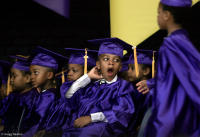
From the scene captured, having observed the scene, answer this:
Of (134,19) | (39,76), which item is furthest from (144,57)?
(39,76)

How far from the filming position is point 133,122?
91.6 inches

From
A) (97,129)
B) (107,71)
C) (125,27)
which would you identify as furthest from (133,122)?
(125,27)

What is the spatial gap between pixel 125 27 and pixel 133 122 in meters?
1.62

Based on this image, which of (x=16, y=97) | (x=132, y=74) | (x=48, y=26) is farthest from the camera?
(x=48, y=26)

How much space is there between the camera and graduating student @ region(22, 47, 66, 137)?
2902 millimetres

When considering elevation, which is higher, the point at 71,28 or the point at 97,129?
the point at 71,28

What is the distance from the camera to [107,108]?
228cm

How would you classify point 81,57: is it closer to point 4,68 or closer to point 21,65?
point 21,65

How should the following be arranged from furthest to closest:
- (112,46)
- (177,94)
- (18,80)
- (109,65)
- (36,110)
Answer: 1. (18,80)
2. (36,110)
3. (112,46)
4. (109,65)
5. (177,94)

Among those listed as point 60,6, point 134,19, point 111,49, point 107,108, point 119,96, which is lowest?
point 107,108

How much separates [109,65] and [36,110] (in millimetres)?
1075

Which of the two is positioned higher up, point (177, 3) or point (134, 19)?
point (134, 19)

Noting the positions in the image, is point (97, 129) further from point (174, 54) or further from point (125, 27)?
point (125, 27)

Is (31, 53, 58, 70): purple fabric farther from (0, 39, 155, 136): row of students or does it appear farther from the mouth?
the mouth
